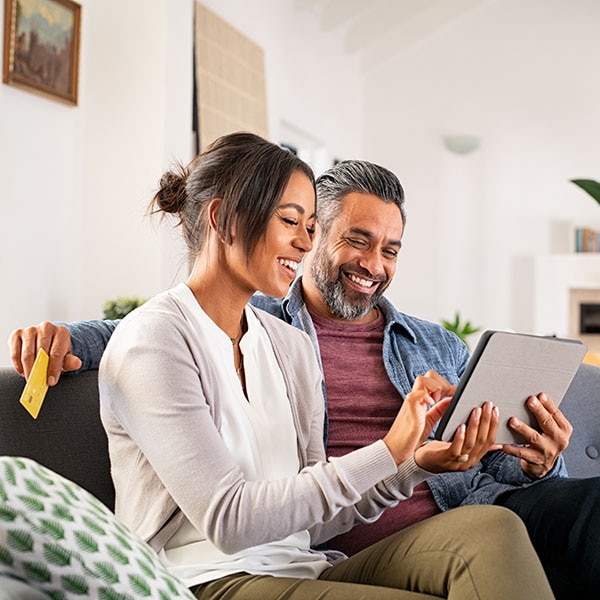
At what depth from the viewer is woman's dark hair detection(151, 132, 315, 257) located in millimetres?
1624

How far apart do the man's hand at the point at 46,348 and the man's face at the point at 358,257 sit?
71 centimetres

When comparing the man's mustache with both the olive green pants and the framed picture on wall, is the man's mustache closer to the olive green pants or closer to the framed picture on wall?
the olive green pants

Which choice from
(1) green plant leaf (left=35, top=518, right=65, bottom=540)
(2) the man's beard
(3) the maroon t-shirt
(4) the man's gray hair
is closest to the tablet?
(3) the maroon t-shirt

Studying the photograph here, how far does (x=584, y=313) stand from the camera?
7.60 meters

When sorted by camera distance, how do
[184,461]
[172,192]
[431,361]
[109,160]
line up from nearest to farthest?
[184,461] → [172,192] → [431,361] → [109,160]

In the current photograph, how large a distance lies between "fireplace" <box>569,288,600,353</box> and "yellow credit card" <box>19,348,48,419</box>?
6486 millimetres

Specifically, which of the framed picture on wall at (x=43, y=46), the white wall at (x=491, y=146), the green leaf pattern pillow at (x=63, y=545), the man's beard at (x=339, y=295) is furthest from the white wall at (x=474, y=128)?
the green leaf pattern pillow at (x=63, y=545)

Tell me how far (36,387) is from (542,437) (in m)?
0.94

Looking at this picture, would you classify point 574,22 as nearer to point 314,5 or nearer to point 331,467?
point 314,5

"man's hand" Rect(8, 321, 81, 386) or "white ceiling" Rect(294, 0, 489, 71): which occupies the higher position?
"white ceiling" Rect(294, 0, 489, 71)

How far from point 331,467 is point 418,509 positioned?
59 cm

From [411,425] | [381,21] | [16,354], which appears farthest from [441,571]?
[381,21]

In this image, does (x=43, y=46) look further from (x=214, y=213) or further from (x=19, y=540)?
(x=19, y=540)

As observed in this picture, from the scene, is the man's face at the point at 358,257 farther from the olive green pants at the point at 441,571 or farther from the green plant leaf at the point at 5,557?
the green plant leaf at the point at 5,557
